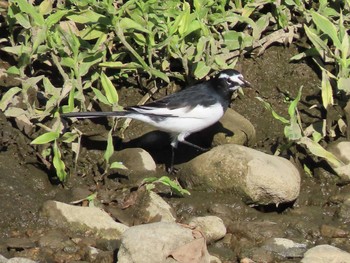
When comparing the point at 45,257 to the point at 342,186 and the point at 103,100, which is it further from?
the point at 342,186

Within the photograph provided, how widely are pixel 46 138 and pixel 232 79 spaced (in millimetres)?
1933

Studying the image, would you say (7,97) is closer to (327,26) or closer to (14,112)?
(14,112)

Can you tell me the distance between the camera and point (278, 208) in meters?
8.74

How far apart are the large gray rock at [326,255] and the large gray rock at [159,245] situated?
38.3 inches

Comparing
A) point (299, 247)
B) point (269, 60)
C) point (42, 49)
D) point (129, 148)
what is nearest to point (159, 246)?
point (299, 247)

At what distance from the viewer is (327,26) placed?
9805 millimetres

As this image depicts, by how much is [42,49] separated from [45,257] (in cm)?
229

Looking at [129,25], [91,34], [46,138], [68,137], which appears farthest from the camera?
[91,34]

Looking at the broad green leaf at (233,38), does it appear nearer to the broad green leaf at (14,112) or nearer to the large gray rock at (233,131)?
the large gray rock at (233,131)

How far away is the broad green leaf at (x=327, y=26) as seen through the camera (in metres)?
9.69

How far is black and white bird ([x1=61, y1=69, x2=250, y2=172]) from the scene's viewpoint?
8.98 m

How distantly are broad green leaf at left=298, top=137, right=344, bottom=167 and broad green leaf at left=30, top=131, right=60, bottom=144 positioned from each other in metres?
2.21

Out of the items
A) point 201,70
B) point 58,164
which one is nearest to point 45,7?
point 201,70

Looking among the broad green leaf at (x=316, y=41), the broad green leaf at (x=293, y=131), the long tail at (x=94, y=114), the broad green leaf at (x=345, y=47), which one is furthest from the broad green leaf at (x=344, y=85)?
the long tail at (x=94, y=114)
